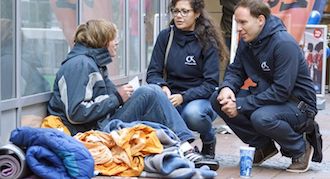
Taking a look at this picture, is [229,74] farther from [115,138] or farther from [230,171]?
[115,138]

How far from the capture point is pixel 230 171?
6922mm

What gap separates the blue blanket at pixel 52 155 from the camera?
5.02 metres

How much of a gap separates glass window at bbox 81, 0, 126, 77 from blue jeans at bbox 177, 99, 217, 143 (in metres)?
1.38

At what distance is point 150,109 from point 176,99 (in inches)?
22.1

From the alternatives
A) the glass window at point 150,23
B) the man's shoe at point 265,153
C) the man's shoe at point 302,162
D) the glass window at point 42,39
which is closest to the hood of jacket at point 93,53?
the glass window at point 42,39

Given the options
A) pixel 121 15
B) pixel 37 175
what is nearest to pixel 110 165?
pixel 37 175

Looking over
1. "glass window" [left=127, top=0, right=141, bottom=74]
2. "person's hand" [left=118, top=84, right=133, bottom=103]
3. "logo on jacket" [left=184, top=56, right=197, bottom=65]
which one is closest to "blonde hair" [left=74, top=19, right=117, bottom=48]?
"person's hand" [left=118, top=84, right=133, bottom=103]

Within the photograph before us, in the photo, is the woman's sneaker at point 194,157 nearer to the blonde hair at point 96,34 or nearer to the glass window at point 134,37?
the blonde hair at point 96,34

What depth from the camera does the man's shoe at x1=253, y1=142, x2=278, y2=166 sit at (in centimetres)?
713

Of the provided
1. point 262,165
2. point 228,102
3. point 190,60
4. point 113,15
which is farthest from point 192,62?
point 113,15

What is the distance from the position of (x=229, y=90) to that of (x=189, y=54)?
494 mm

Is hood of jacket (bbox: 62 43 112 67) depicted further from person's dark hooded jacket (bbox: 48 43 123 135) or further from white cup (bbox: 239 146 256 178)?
white cup (bbox: 239 146 256 178)

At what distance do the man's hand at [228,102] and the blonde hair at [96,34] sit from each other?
1.03 m

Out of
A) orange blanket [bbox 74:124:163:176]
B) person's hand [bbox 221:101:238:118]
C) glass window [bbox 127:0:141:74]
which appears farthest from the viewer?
glass window [bbox 127:0:141:74]
